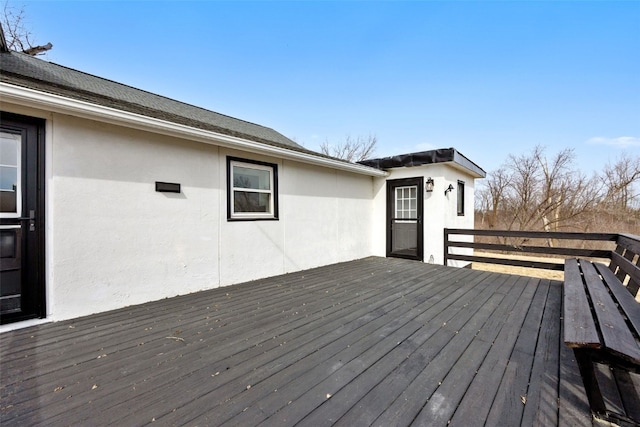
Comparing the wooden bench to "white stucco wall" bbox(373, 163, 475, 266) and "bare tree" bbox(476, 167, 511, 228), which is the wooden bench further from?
"bare tree" bbox(476, 167, 511, 228)

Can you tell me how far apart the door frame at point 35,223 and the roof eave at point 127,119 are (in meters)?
0.28

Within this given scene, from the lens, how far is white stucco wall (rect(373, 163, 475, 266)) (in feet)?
19.7

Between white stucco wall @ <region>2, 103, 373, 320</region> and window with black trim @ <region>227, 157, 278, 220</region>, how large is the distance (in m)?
0.12

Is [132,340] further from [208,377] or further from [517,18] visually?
[517,18]

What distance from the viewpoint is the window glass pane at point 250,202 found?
4.27 metres

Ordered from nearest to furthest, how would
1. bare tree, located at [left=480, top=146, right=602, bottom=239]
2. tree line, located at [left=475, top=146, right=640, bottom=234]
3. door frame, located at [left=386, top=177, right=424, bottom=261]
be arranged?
1. door frame, located at [left=386, top=177, right=424, bottom=261]
2. tree line, located at [left=475, top=146, right=640, bottom=234]
3. bare tree, located at [left=480, top=146, right=602, bottom=239]

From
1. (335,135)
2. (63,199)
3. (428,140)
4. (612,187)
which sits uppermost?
(335,135)

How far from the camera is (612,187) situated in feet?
42.8

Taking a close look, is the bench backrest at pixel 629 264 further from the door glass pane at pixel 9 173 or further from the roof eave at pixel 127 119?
the door glass pane at pixel 9 173

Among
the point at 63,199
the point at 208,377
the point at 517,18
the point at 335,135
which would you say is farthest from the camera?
the point at 335,135

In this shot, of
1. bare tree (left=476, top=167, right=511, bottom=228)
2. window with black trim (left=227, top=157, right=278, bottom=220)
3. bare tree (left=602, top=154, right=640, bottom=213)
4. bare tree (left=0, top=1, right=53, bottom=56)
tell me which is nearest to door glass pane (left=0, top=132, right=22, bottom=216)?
window with black trim (left=227, top=157, right=278, bottom=220)

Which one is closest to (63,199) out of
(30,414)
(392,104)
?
(30,414)

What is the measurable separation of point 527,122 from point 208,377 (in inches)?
606

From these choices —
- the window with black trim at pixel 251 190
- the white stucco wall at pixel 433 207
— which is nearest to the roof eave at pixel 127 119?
the window with black trim at pixel 251 190
